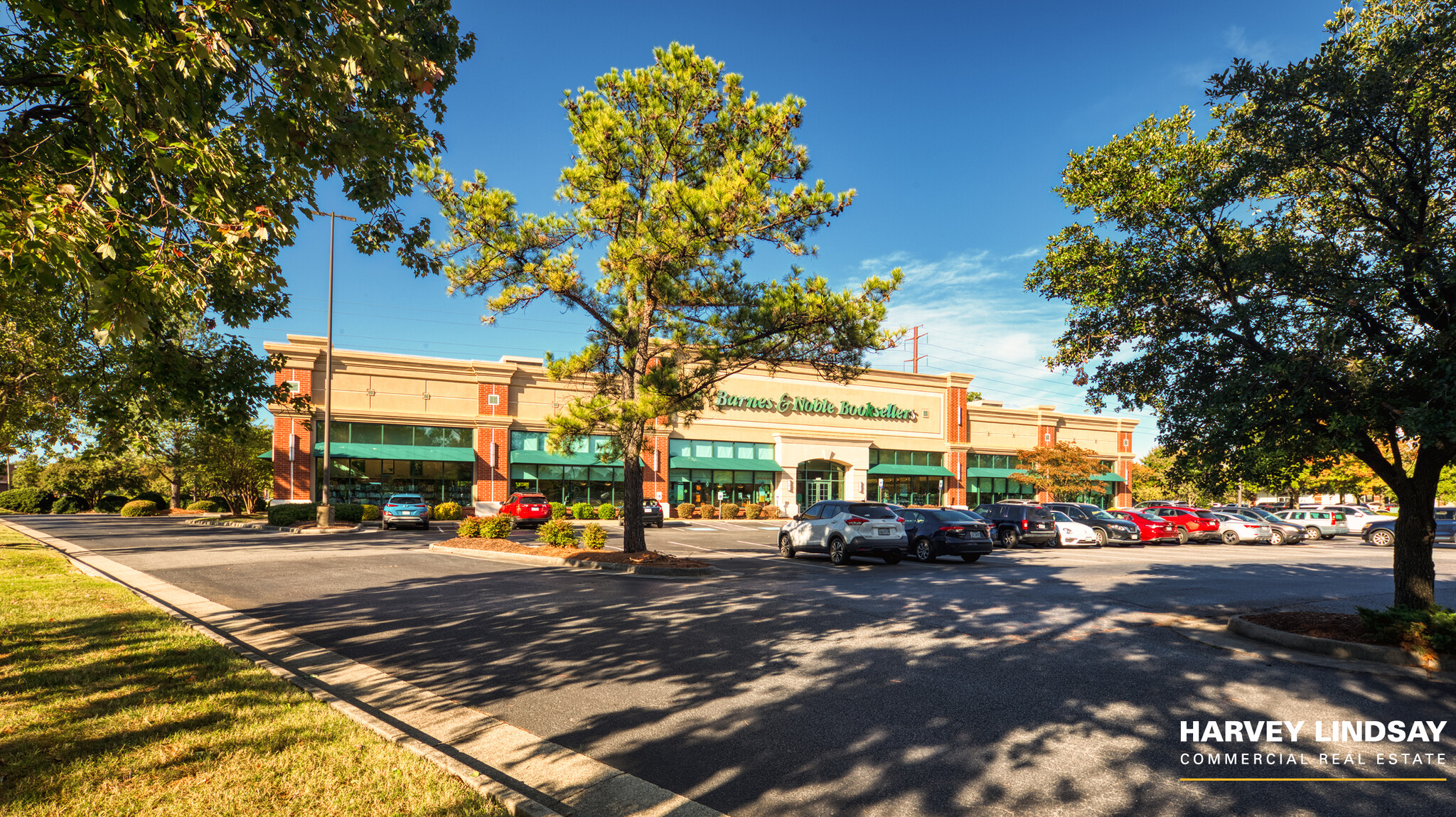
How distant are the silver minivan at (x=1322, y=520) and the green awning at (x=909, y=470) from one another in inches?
786

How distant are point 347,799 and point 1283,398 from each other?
9.69 m

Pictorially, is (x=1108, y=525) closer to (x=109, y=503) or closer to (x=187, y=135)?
(x=187, y=135)

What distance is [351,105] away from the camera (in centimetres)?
571

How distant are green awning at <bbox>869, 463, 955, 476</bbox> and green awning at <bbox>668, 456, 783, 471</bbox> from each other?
24.1 ft

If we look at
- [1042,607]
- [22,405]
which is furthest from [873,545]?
[22,405]

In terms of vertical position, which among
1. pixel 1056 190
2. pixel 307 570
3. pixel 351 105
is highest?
pixel 1056 190

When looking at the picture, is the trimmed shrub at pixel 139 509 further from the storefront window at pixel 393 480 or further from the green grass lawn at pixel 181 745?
the green grass lawn at pixel 181 745

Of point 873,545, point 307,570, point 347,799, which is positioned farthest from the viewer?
point 873,545

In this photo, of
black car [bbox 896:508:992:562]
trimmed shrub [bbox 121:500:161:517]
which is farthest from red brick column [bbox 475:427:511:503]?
black car [bbox 896:508:992:562]

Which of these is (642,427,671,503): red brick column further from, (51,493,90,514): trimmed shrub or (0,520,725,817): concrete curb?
(51,493,90,514): trimmed shrub

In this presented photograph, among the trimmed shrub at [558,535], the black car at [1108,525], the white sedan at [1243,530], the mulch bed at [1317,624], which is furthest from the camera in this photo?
the white sedan at [1243,530]

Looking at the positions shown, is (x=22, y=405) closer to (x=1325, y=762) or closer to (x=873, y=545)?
(x=873, y=545)

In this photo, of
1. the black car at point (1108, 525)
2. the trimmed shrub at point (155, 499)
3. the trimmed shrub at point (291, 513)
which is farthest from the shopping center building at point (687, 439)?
the trimmed shrub at point (155, 499)

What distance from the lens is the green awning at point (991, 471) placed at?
54.0 meters
